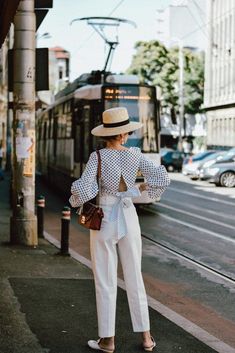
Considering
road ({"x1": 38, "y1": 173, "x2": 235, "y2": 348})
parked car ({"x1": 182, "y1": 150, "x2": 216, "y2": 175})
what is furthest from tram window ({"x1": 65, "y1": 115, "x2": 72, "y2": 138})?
parked car ({"x1": 182, "y1": 150, "x2": 216, "y2": 175})

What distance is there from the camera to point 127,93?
19078 millimetres

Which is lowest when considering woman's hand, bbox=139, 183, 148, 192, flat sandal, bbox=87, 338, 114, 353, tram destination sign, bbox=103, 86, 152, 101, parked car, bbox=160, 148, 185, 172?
parked car, bbox=160, 148, 185, 172

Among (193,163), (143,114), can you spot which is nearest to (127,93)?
(143,114)

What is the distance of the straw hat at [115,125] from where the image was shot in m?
5.79

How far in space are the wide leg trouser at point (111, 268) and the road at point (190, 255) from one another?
1127mm

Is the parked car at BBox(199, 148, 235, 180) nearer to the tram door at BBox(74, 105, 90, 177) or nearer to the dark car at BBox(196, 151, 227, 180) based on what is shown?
the dark car at BBox(196, 151, 227, 180)

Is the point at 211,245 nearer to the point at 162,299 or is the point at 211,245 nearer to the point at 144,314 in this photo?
the point at 162,299

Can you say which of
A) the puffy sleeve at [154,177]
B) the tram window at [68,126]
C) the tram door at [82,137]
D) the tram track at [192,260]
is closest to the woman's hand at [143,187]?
the puffy sleeve at [154,177]

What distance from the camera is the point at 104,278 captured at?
5.68 meters

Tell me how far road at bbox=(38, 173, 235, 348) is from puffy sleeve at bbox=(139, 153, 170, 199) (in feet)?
5.07

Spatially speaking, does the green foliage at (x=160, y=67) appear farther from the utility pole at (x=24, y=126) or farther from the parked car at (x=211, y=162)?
the utility pole at (x=24, y=126)

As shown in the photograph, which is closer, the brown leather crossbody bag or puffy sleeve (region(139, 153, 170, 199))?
the brown leather crossbody bag

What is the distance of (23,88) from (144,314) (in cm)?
649

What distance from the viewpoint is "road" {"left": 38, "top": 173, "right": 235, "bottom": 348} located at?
7950 mm
